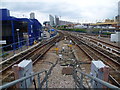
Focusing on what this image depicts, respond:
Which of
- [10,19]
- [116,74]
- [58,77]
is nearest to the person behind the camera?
[58,77]

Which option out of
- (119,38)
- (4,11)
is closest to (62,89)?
(4,11)

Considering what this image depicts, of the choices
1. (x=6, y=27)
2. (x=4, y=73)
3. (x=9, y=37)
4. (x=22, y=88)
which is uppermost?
(x=6, y=27)

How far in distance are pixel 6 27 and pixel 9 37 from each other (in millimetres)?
1952

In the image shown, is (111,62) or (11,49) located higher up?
(11,49)

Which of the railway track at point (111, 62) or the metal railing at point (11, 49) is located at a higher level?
the metal railing at point (11, 49)

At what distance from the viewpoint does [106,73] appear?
10.9ft

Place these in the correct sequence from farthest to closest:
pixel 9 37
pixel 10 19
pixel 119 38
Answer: pixel 119 38, pixel 9 37, pixel 10 19

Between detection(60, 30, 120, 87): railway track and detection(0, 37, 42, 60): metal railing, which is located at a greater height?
detection(0, 37, 42, 60): metal railing

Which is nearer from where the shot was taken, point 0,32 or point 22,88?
point 22,88

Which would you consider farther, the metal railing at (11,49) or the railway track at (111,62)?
the metal railing at (11,49)

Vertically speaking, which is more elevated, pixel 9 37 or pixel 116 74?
pixel 9 37

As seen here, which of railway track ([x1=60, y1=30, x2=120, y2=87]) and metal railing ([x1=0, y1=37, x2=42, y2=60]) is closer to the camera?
railway track ([x1=60, y1=30, x2=120, y2=87])

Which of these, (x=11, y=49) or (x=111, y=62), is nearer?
(x=111, y=62)

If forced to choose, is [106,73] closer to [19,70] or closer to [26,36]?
[19,70]
